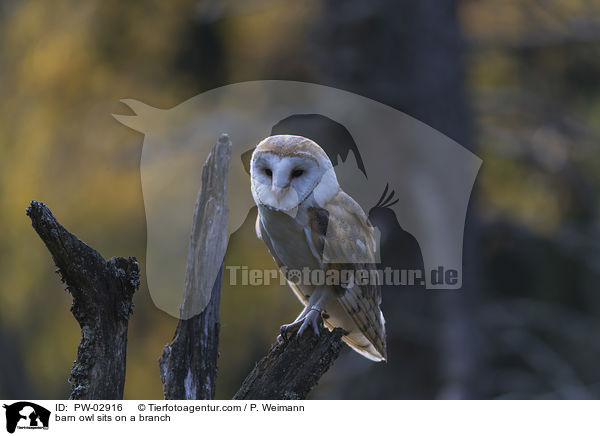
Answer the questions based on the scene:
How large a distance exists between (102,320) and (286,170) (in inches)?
24.6

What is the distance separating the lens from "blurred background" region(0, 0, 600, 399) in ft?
14.0

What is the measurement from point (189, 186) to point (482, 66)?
337cm

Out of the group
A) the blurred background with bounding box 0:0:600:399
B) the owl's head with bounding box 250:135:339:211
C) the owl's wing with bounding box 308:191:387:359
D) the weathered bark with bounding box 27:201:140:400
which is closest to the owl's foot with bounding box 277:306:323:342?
the owl's wing with bounding box 308:191:387:359

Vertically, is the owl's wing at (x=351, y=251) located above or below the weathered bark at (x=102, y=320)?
above

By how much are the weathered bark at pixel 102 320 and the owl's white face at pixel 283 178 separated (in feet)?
1.33

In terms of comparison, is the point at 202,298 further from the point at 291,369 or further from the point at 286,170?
the point at 286,170

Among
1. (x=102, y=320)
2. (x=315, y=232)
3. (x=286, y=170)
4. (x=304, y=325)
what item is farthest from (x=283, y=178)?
(x=102, y=320)

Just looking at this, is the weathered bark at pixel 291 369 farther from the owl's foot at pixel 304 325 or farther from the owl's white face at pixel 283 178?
the owl's white face at pixel 283 178

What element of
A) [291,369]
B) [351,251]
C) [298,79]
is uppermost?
[298,79]

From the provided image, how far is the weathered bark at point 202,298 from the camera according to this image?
1693mm

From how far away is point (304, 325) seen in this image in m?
1.81

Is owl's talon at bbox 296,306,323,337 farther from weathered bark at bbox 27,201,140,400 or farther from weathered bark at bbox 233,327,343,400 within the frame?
weathered bark at bbox 27,201,140,400

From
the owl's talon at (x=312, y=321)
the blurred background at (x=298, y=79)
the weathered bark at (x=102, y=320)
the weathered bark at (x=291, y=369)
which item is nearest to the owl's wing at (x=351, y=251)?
the owl's talon at (x=312, y=321)
